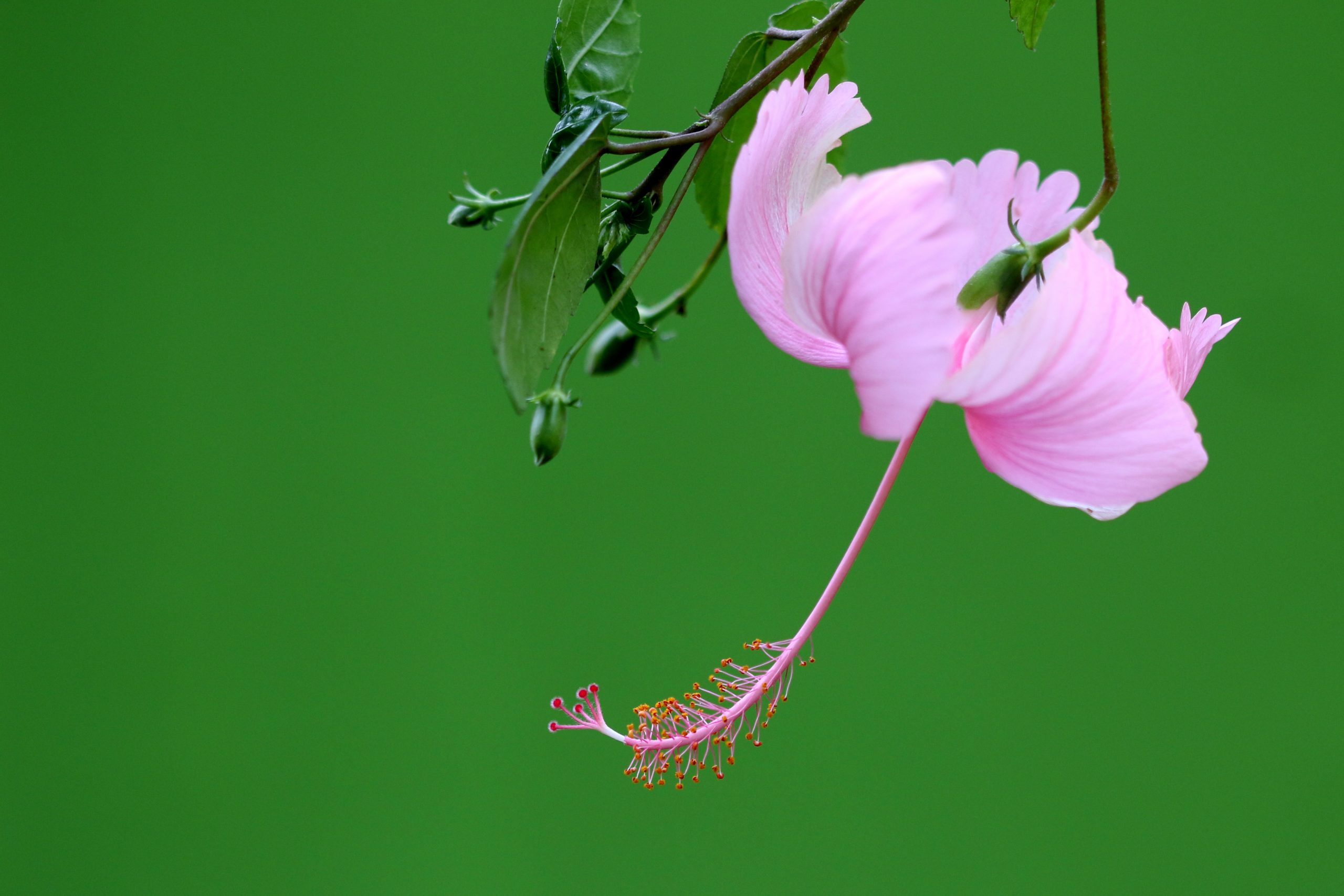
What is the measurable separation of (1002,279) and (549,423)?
21cm

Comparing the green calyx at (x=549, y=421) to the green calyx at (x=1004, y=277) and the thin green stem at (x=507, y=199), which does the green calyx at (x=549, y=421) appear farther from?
the green calyx at (x=1004, y=277)

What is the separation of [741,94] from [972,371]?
0.15 m

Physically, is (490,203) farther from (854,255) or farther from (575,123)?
(854,255)

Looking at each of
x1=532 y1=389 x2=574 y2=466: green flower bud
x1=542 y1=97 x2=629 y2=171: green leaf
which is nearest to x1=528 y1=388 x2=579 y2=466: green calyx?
x1=532 y1=389 x2=574 y2=466: green flower bud

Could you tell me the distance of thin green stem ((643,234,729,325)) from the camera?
18.8 inches

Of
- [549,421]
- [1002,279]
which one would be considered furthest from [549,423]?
[1002,279]

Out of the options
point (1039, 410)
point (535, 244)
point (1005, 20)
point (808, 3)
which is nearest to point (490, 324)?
point (535, 244)

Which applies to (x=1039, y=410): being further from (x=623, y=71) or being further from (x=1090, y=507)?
(x=623, y=71)

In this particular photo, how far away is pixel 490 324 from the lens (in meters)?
0.30

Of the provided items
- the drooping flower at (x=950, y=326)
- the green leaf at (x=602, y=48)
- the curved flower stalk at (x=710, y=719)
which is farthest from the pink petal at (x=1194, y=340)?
the green leaf at (x=602, y=48)

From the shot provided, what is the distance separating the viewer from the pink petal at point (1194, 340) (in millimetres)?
301

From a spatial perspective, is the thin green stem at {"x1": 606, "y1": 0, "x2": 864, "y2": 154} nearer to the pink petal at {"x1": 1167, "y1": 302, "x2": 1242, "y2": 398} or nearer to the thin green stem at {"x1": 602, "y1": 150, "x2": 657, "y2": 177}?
the thin green stem at {"x1": 602, "y1": 150, "x2": 657, "y2": 177}

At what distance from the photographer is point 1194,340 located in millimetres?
312

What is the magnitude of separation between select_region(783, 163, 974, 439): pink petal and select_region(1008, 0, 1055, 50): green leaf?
189mm
